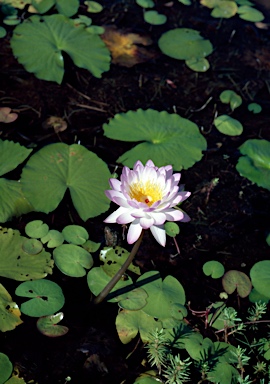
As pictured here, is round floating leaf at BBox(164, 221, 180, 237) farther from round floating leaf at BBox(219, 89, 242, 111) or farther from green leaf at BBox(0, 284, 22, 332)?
round floating leaf at BBox(219, 89, 242, 111)

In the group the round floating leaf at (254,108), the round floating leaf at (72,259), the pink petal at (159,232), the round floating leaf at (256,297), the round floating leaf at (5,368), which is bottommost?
the round floating leaf at (5,368)

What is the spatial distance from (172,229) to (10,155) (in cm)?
123

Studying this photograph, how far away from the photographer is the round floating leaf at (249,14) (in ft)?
17.7

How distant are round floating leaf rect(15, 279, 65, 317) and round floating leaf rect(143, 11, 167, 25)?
329 cm

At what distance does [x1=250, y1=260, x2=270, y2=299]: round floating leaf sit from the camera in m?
3.04

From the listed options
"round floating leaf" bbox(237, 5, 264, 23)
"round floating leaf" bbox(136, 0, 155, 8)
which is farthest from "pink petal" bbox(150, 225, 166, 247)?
"round floating leaf" bbox(237, 5, 264, 23)

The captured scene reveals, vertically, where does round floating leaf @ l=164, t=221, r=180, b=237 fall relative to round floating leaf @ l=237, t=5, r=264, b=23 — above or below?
below

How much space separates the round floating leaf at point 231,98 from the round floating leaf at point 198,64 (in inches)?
15.3

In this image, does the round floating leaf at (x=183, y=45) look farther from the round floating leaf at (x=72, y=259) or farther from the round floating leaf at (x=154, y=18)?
the round floating leaf at (x=72, y=259)

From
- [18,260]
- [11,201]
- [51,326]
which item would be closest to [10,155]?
[11,201]

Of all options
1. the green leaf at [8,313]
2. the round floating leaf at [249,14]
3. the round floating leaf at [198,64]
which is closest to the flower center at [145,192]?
the green leaf at [8,313]

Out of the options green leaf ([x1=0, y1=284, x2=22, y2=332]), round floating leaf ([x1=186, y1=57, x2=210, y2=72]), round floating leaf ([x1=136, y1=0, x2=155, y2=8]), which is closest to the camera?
green leaf ([x1=0, y1=284, x2=22, y2=332])

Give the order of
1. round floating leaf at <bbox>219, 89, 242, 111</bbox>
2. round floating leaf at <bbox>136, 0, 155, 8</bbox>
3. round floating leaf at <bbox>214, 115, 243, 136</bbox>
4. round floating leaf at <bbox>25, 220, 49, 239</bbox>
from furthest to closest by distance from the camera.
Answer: round floating leaf at <bbox>136, 0, 155, 8</bbox> < round floating leaf at <bbox>219, 89, 242, 111</bbox> < round floating leaf at <bbox>214, 115, 243, 136</bbox> < round floating leaf at <bbox>25, 220, 49, 239</bbox>

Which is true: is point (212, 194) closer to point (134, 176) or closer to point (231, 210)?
point (231, 210)
